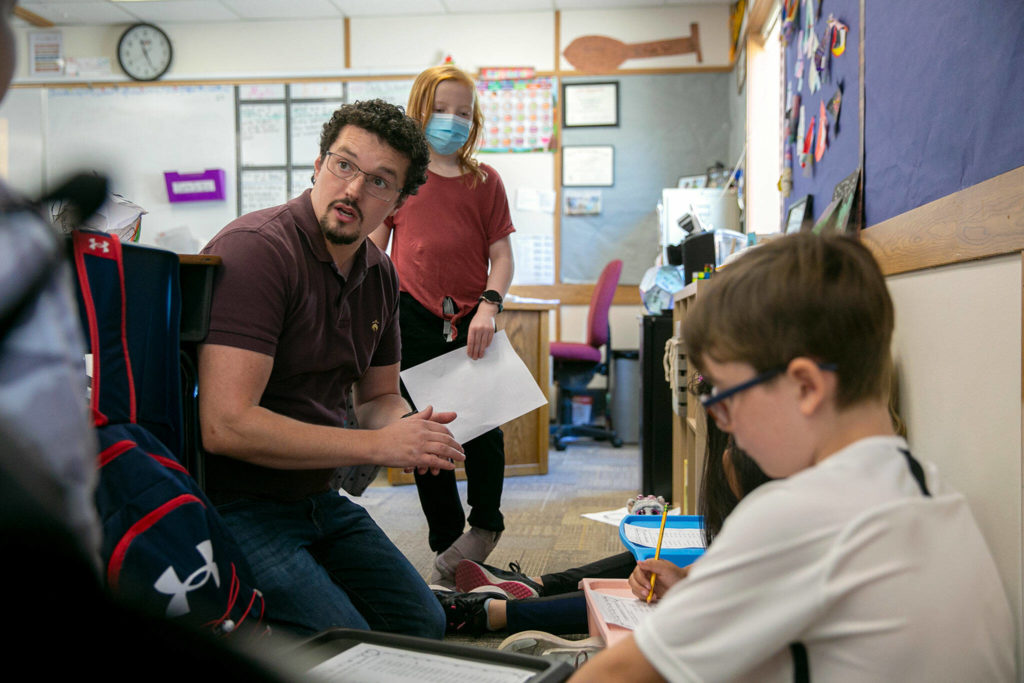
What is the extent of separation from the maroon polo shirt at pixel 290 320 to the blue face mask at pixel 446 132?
645 mm

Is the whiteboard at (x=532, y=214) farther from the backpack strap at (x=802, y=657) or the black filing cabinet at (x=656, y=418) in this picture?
the backpack strap at (x=802, y=657)

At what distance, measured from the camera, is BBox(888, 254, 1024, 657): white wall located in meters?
0.76

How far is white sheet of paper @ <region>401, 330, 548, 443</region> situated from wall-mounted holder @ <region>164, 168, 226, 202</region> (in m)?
3.70

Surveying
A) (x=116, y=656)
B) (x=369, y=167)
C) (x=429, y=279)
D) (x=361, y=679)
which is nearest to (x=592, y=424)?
(x=429, y=279)

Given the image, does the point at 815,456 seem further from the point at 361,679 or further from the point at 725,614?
the point at 361,679

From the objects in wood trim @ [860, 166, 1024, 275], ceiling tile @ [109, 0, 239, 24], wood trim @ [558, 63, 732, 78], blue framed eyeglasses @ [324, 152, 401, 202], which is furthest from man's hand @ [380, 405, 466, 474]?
ceiling tile @ [109, 0, 239, 24]

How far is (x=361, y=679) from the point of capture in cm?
67

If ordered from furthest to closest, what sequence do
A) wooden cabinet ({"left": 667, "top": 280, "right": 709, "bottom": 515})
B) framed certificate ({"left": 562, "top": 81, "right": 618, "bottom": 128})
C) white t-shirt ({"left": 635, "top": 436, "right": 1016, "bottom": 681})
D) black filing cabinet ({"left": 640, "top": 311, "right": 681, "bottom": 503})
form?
framed certificate ({"left": 562, "top": 81, "right": 618, "bottom": 128}), black filing cabinet ({"left": 640, "top": 311, "right": 681, "bottom": 503}), wooden cabinet ({"left": 667, "top": 280, "right": 709, "bottom": 515}), white t-shirt ({"left": 635, "top": 436, "right": 1016, "bottom": 681})

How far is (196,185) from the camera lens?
4.84 m

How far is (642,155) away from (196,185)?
9.33 feet

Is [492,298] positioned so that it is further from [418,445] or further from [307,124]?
[307,124]

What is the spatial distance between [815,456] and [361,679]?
435mm

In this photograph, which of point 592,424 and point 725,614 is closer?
point 725,614

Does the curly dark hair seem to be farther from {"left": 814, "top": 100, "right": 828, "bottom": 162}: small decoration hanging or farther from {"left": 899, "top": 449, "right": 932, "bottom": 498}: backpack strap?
{"left": 814, "top": 100, "right": 828, "bottom": 162}: small decoration hanging
